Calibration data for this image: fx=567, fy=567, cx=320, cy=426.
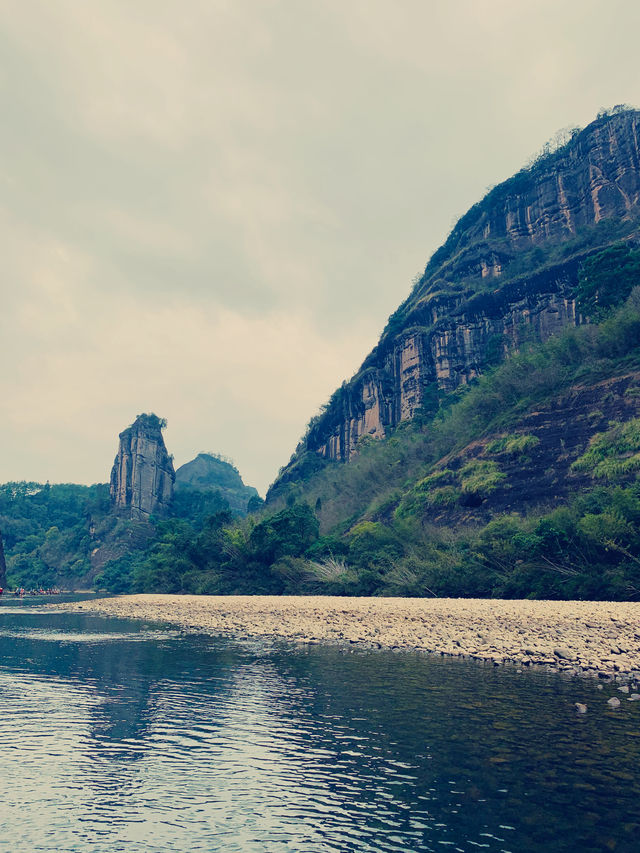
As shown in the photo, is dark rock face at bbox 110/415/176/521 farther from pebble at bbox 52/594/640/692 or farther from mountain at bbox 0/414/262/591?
pebble at bbox 52/594/640/692

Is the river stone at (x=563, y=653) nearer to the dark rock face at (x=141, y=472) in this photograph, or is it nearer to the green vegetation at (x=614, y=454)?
the green vegetation at (x=614, y=454)

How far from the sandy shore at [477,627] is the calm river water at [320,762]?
1.76m

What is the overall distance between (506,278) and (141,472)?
10580 centimetres

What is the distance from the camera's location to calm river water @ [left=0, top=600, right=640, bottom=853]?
6.88 meters

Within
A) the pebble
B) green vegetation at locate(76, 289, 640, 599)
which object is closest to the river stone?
the pebble

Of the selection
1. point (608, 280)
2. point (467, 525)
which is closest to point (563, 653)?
point (467, 525)

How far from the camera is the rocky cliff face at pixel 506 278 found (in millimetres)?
90812

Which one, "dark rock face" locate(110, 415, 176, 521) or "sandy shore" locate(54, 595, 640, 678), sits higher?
"dark rock face" locate(110, 415, 176, 521)

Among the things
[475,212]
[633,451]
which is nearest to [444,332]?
[475,212]

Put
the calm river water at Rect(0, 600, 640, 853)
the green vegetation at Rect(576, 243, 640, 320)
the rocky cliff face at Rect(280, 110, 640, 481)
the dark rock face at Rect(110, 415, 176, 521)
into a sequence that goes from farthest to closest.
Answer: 1. the dark rock face at Rect(110, 415, 176, 521)
2. the rocky cliff face at Rect(280, 110, 640, 481)
3. the green vegetation at Rect(576, 243, 640, 320)
4. the calm river water at Rect(0, 600, 640, 853)

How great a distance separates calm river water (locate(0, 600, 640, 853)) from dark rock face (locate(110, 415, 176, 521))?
142 meters

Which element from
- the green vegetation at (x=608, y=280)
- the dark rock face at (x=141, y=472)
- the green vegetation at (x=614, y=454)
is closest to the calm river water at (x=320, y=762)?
the green vegetation at (x=614, y=454)

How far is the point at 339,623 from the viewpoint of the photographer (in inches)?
1044

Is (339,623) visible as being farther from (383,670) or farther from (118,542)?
(118,542)
